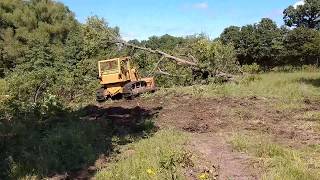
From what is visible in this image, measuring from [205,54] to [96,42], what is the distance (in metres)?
4.66

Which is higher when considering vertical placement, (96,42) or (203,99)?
(96,42)

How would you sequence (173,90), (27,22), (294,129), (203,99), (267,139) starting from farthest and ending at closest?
(27,22)
(173,90)
(203,99)
(294,129)
(267,139)

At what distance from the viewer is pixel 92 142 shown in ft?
30.1

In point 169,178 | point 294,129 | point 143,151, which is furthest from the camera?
point 294,129

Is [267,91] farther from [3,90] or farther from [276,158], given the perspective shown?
[276,158]

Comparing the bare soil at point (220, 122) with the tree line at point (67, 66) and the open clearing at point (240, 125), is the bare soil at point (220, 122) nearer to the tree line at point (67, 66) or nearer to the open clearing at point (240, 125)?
the open clearing at point (240, 125)

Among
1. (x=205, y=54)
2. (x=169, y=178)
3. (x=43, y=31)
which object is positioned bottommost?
(x=169, y=178)

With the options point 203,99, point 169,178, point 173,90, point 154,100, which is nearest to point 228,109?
point 203,99

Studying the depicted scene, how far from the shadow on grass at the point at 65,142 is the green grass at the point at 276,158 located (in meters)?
2.14

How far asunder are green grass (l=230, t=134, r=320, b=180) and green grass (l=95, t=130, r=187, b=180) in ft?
3.57

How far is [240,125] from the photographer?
410 inches

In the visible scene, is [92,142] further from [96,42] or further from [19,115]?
[96,42]

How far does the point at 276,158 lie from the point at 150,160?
6.16 ft

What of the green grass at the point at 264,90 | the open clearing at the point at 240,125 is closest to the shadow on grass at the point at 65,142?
the open clearing at the point at 240,125
